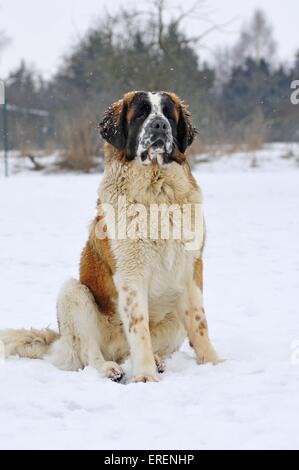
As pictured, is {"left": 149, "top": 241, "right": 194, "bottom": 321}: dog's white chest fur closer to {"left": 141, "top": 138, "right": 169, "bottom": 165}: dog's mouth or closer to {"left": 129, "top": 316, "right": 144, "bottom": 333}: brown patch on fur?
{"left": 129, "top": 316, "right": 144, "bottom": 333}: brown patch on fur

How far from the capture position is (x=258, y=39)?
49469 mm

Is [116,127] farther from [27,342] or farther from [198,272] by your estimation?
[27,342]

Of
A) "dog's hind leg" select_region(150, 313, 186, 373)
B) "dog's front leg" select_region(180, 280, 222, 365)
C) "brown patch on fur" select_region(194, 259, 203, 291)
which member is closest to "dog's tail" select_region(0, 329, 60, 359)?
"dog's hind leg" select_region(150, 313, 186, 373)

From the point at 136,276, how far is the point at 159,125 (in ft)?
2.87

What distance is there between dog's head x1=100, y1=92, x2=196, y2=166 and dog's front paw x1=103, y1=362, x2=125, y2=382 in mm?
1193

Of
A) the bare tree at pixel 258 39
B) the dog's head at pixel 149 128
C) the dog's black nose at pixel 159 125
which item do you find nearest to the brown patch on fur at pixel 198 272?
the dog's head at pixel 149 128

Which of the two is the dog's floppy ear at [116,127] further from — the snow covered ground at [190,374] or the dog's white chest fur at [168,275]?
the snow covered ground at [190,374]

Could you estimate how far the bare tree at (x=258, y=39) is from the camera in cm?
4909

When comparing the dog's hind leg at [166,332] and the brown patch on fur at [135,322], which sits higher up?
the brown patch on fur at [135,322]

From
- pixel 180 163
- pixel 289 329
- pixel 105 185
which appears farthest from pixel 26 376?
pixel 289 329

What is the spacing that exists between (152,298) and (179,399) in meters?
0.87

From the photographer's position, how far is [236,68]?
43875 millimetres

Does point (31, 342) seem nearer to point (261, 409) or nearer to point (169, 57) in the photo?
point (261, 409)

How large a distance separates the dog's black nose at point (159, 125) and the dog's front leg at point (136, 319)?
0.87 m
